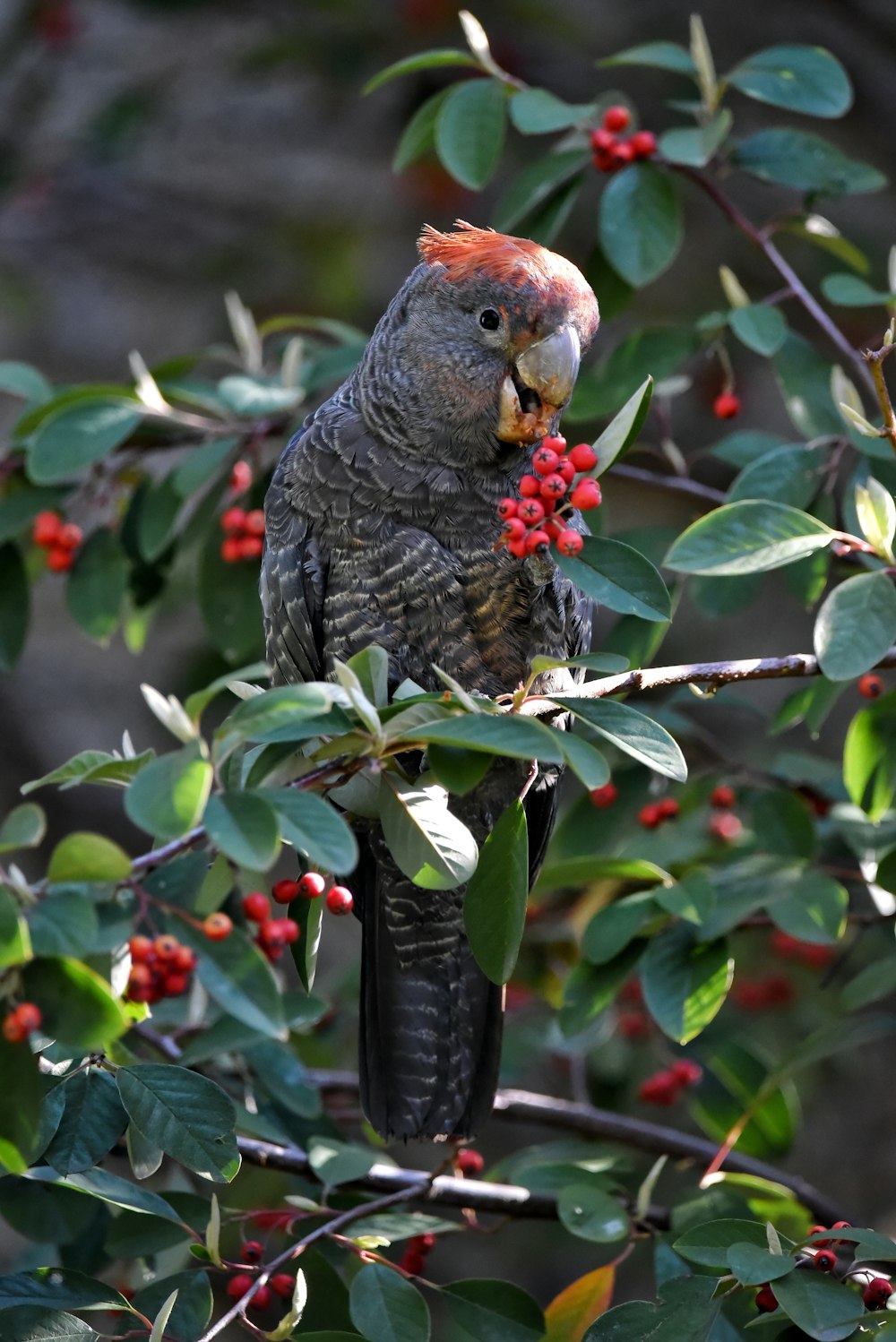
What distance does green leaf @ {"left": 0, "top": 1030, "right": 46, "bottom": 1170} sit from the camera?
1314mm

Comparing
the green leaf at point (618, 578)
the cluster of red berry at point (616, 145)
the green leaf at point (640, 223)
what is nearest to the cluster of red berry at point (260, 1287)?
the green leaf at point (618, 578)

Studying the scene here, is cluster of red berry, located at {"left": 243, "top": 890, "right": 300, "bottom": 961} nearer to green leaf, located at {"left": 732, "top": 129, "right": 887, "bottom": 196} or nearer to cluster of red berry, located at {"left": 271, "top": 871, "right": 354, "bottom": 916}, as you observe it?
cluster of red berry, located at {"left": 271, "top": 871, "right": 354, "bottom": 916}

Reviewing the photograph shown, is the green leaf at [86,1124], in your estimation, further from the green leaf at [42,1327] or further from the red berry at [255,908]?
the red berry at [255,908]

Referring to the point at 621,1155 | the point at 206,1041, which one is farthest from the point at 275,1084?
the point at 621,1155

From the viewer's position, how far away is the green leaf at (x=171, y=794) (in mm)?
1220

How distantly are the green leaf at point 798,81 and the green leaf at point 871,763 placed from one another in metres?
1.06

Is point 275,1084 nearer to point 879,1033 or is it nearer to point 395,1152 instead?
point 879,1033

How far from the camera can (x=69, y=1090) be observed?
1628 millimetres

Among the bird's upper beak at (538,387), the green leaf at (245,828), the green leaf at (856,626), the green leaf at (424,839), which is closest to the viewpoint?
the green leaf at (245,828)

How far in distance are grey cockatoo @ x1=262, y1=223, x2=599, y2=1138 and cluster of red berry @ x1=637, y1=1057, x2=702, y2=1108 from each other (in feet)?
1.43

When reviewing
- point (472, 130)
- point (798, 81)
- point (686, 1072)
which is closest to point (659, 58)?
point (798, 81)

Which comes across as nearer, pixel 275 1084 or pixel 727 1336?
pixel 727 1336

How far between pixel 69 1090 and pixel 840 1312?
941mm

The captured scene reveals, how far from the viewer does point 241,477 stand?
2.49m
